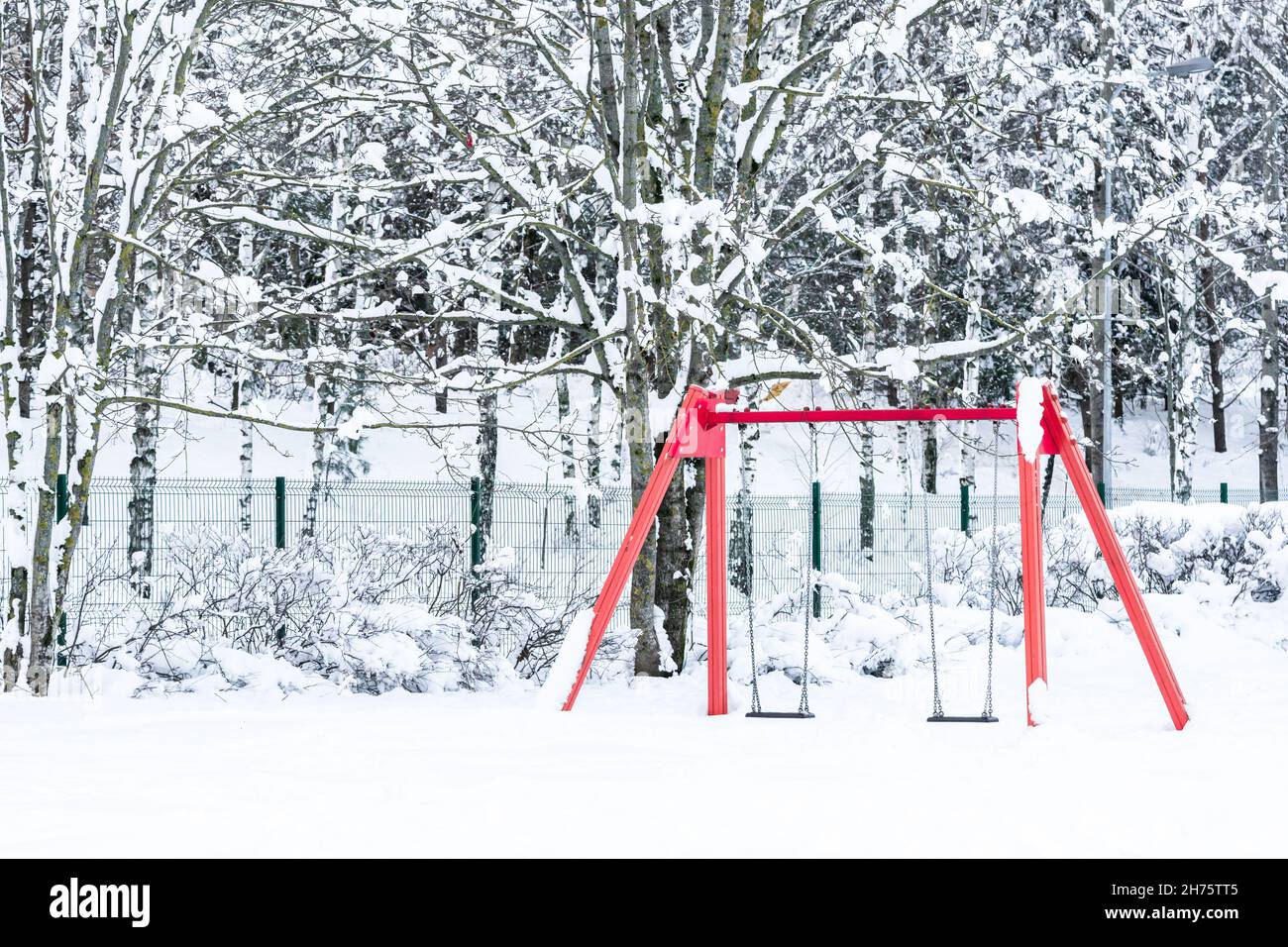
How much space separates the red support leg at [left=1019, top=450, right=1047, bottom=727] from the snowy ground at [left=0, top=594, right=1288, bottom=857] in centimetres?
37

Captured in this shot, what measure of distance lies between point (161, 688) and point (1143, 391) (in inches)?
1069

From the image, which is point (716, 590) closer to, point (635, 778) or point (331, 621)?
point (635, 778)

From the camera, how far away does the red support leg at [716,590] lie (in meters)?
7.21

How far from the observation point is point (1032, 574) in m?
6.46

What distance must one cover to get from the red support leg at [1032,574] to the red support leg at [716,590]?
157 cm

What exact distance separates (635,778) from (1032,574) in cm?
234

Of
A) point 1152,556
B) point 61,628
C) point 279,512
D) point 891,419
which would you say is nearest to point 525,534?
point 279,512

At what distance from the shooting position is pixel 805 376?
29.4ft

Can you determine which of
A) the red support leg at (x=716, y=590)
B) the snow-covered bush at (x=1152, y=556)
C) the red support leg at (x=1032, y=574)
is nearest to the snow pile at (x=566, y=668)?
the red support leg at (x=716, y=590)

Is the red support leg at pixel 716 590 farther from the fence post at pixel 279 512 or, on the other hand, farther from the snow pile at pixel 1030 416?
the fence post at pixel 279 512

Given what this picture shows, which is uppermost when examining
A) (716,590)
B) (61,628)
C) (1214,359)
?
(1214,359)
